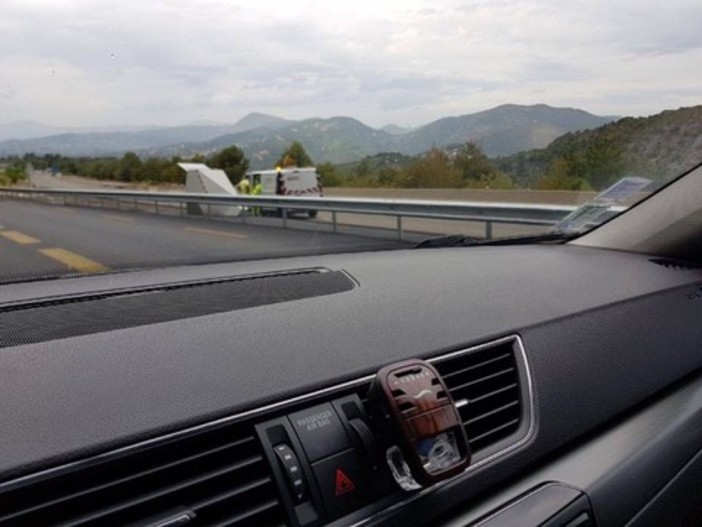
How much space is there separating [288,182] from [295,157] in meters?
0.51

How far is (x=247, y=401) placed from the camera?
1531 millimetres

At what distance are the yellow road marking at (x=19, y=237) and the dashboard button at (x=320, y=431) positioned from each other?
56.6 inches

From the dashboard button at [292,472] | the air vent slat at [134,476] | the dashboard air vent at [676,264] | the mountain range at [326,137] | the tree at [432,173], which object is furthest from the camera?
the tree at [432,173]

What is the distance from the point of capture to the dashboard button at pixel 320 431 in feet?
5.10

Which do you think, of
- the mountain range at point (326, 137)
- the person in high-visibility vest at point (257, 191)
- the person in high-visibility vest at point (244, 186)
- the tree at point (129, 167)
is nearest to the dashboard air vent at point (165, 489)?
the mountain range at point (326, 137)

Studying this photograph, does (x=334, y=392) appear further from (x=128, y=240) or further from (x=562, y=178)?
(x=562, y=178)

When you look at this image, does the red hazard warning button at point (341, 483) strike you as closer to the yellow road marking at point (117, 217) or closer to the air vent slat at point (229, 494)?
the air vent slat at point (229, 494)

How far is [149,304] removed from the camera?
78.9 inches

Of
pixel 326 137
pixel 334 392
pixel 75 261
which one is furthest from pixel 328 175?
pixel 334 392

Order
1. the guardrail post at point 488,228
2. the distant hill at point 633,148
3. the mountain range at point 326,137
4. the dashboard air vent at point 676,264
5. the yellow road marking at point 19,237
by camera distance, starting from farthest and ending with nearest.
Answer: the guardrail post at point 488,228
the dashboard air vent at point 676,264
the distant hill at point 633,148
the yellow road marking at point 19,237
the mountain range at point 326,137

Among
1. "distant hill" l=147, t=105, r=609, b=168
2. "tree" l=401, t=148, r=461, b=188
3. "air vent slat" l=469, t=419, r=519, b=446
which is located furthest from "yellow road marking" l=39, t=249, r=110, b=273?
"tree" l=401, t=148, r=461, b=188

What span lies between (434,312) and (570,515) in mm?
736

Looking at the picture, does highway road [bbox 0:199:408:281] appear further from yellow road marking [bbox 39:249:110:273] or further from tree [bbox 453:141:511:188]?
tree [bbox 453:141:511:188]

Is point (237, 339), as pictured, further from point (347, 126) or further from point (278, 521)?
point (347, 126)
